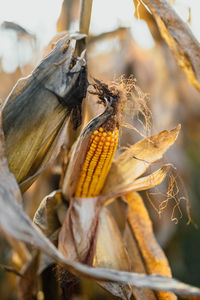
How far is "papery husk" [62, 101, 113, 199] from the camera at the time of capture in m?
0.91

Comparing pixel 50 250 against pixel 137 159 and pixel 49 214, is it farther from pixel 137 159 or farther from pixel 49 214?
pixel 137 159

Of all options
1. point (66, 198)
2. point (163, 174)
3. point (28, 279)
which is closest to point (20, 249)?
point (28, 279)

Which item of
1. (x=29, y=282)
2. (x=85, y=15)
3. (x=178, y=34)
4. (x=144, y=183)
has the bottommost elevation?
(x=29, y=282)

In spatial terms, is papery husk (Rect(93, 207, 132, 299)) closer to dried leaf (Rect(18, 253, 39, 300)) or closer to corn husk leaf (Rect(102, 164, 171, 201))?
corn husk leaf (Rect(102, 164, 171, 201))

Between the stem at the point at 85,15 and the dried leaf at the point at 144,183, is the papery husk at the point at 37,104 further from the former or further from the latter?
the dried leaf at the point at 144,183

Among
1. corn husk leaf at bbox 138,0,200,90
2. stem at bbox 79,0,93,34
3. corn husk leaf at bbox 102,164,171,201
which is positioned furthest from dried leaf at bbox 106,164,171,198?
stem at bbox 79,0,93,34

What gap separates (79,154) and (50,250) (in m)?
0.34

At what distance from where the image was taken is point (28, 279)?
3.66 ft

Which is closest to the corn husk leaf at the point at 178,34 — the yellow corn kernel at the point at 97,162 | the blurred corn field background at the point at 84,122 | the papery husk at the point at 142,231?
the blurred corn field background at the point at 84,122

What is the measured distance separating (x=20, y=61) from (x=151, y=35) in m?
0.67

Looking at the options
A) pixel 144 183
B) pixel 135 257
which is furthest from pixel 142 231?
pixel 144 183

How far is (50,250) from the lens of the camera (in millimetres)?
693

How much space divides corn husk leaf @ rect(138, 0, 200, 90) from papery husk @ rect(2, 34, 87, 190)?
33 cm

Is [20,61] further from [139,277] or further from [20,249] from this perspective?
[139,277]
